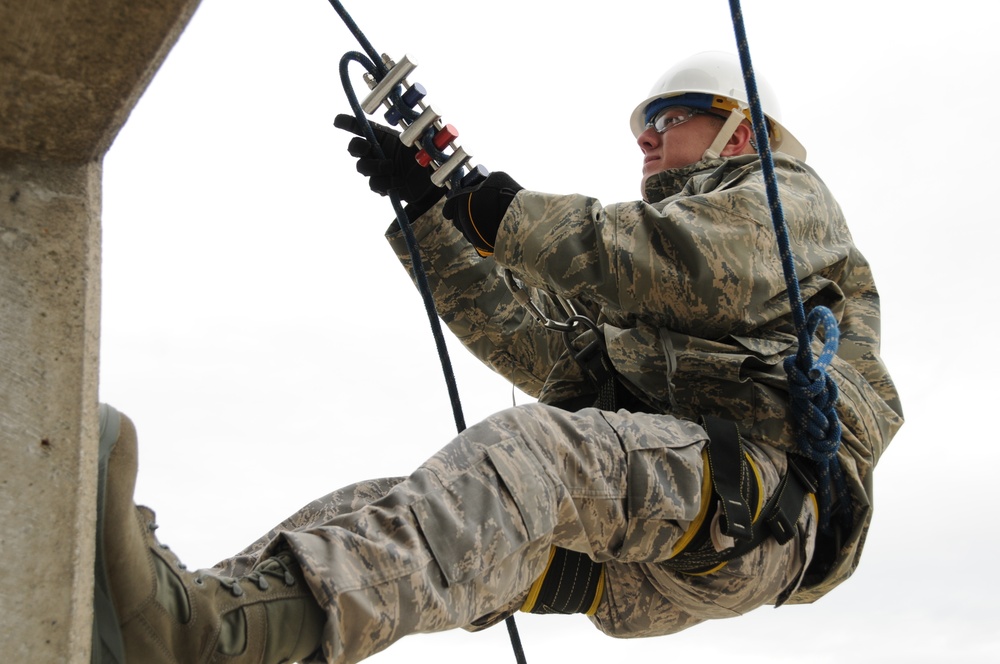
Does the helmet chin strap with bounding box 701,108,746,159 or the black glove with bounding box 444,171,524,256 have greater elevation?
the black glove with bounding box 444,171,524,256

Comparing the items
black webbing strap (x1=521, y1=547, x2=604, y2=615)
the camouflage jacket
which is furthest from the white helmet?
black webbing strap (x1=521, y1=547, x2=604, y2=615)

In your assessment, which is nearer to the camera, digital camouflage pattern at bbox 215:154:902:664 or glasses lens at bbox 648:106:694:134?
digital camouflage pattern at bbox 215:154:902:664

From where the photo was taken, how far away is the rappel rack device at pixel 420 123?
3.26m

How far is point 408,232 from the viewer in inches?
141

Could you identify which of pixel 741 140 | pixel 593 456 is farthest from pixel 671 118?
pixel 593 456

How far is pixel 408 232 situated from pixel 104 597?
6.10 feet

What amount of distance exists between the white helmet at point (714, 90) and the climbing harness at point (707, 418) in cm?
93

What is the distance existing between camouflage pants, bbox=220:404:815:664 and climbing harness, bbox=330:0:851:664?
61 mm

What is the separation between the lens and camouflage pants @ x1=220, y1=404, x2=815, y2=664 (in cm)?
215

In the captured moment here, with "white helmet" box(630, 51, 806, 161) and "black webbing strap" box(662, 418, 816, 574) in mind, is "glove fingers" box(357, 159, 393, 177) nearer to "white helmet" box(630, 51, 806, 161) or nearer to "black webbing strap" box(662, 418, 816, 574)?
"white helmet" box(630, 51, 806, 161)

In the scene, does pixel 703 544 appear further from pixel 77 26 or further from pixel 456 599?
pixel 77 26

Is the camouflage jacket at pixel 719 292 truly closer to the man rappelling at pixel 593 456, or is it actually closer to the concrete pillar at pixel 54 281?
the man rappelling at pixel 593 456

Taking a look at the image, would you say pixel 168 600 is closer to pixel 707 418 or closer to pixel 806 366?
pixel 707 418

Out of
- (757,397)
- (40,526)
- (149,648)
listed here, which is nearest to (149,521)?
(149,648)
